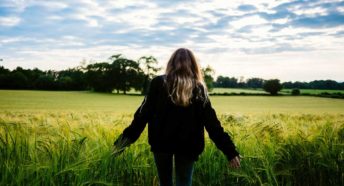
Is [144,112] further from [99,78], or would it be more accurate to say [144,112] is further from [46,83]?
[99,78]

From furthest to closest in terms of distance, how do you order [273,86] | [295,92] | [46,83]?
1. [46,83]
2. [273,86]
3. [295,92]

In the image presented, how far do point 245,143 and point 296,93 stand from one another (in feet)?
Answer: 179

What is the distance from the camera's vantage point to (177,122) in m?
3.40

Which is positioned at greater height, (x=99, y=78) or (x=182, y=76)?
(x=99, y=78)

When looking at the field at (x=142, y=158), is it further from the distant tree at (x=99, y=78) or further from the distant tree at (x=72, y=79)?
the distant tree at (x=99, y=78)

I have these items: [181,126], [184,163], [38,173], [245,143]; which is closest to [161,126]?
[181,126]

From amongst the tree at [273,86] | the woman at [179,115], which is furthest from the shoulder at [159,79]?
the tree at [273,86]

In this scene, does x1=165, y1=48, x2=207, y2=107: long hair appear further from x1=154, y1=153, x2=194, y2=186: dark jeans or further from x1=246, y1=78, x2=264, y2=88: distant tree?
x1=246, y1=78, x2=264, y2=88: distant tree

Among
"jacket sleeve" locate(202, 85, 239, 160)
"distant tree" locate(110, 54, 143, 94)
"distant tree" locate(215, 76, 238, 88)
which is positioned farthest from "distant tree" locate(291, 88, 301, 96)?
"jacket sleeve" locate(202, 85, 239, 160)

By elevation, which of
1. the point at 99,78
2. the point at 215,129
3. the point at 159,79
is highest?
the point at 99,78

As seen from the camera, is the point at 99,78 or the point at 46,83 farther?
the point at 99,78

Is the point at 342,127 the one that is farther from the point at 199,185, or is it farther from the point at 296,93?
the point at 296,93

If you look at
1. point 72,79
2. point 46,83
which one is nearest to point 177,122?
point 46,83

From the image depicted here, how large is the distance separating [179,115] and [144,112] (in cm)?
40
